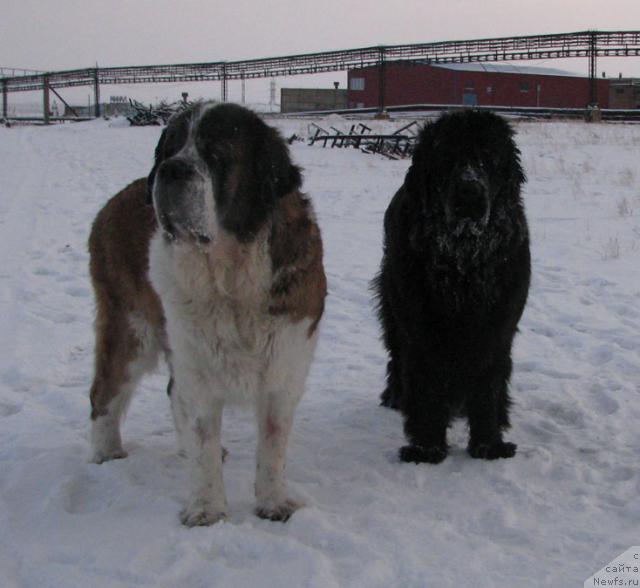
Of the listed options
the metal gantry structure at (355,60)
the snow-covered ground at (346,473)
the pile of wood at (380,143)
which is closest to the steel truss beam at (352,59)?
the metal gantry structure at (355,60)

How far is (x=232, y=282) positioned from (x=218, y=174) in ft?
1.43

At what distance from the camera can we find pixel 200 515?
3.20m

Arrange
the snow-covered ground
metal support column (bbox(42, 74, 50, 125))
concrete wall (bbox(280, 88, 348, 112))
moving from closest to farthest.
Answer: the snow-covered ground, metal support column (bbox(42, 74, 50, 125)), concrete wall (bbox(280, 88, 348, 112))

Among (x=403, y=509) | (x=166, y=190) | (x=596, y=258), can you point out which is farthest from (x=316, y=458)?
(x=596, y=258)

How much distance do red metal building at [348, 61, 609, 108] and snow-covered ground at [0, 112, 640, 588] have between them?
50.8 metres

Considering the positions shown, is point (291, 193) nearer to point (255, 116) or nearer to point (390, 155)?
point (255, 116)

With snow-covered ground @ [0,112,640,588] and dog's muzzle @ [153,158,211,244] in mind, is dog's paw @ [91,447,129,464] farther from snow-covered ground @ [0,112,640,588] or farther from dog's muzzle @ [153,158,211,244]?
dog's muzzle @ [153,158,211,244]

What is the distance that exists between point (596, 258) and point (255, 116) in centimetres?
627

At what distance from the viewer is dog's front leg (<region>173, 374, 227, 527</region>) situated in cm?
323

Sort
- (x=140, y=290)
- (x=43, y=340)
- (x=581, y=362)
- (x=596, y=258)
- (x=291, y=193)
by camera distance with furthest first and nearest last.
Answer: (x=596, y=258)
(x=43, y=340)
(x=581, y=362)
(x=140, y=290)
(x=291, y=193)

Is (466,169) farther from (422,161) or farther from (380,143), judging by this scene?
(380,143)

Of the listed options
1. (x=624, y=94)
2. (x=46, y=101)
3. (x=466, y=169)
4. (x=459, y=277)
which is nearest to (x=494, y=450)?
(x=459, y=277)

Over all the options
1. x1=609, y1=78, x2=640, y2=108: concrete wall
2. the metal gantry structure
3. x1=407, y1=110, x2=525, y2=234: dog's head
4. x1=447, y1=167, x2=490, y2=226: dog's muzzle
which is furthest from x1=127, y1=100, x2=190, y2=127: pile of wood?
x1=609, y1=78, x2=640, y2=108: concrete wall

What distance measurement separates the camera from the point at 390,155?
794 inches
